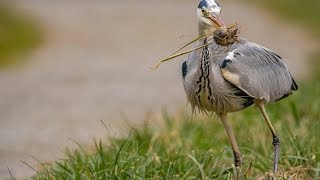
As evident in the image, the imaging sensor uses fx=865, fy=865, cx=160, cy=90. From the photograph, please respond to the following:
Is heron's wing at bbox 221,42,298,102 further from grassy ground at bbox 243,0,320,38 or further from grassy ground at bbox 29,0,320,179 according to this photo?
grassy ground at bbox 243,0,320,38

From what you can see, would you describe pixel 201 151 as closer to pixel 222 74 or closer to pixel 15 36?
pixel 222 74

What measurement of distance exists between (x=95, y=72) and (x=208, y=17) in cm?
786

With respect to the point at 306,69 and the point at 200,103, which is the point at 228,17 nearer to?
the point at 306,69

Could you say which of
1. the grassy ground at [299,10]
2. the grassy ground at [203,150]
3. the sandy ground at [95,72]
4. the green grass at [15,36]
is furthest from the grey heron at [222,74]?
the grassy ground at [299,10]

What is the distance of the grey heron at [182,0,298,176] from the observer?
18.8ft

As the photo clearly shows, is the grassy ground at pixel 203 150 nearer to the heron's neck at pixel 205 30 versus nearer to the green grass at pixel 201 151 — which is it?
the green grass at pixel 201 151

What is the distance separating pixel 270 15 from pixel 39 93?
943cm

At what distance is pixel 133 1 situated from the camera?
938 inches

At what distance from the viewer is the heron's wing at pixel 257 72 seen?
5.79 m

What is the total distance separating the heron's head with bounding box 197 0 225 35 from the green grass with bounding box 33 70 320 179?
1.00 m

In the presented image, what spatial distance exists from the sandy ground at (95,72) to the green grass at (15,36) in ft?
0.92

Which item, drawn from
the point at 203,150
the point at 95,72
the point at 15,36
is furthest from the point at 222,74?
the point at 15,36

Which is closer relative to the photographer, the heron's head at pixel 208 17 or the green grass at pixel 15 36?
the heron's head at pixel 208 17

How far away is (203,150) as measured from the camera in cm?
742
